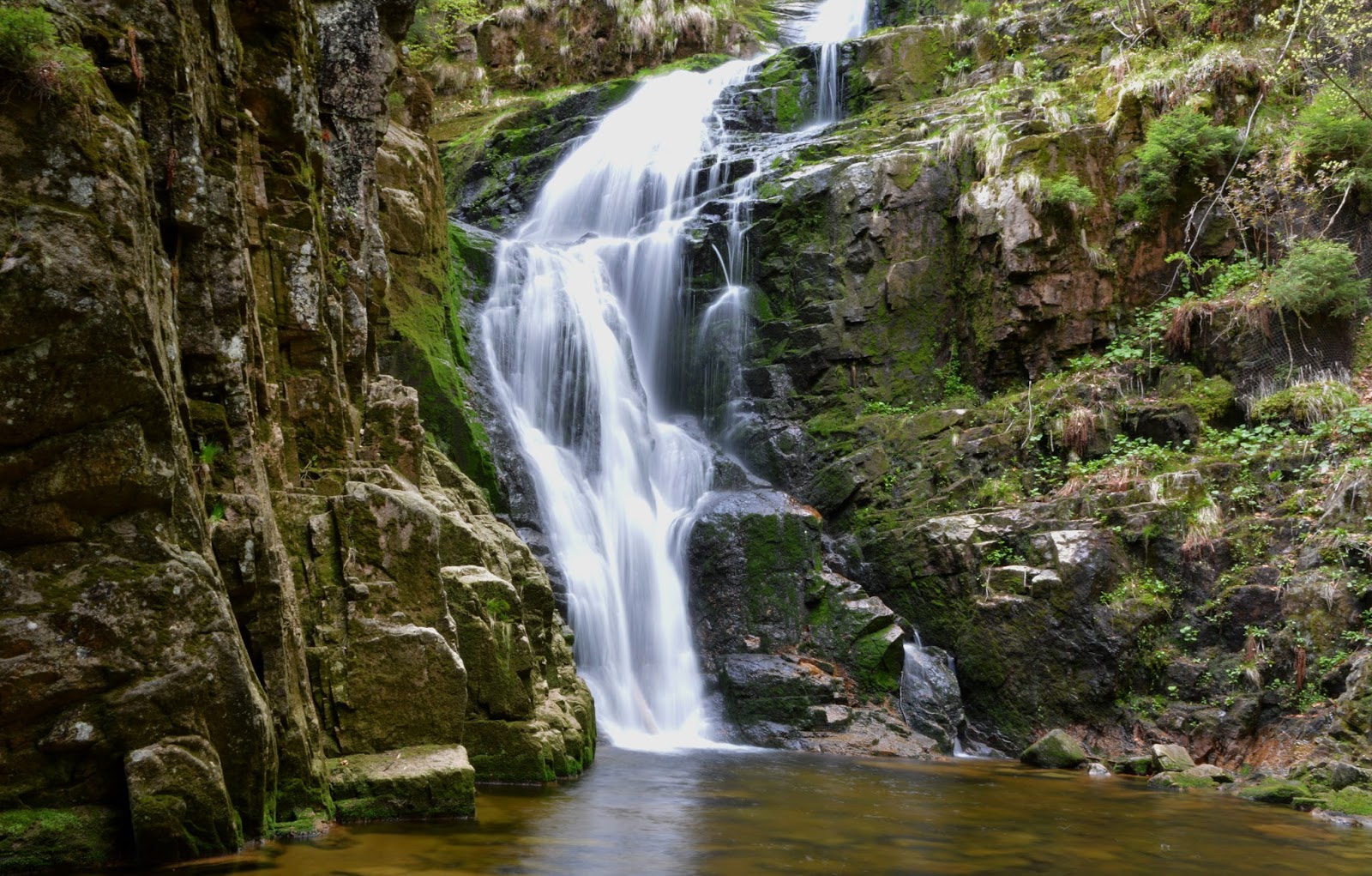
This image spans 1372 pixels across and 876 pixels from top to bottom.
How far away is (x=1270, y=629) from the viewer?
1172 centimetres

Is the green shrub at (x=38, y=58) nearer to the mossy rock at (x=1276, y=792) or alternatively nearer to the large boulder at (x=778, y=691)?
the large boulder at (x=778, y=691)

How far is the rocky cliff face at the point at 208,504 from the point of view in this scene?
4512mm

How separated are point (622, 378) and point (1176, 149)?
940 cm

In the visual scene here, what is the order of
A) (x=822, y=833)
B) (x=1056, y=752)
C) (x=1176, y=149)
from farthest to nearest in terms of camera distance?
(x=1176, y=149) → (x=1056, y=752) → (x=822, y=833)

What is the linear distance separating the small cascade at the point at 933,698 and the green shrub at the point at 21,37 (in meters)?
11.4

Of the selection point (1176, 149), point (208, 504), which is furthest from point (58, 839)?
point (1176, 149)

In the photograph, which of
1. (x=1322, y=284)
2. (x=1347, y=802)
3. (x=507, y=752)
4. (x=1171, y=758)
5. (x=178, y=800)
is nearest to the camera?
(x=178, y=800)

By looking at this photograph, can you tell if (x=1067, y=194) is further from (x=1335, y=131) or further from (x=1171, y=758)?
(x=1171, y=758)

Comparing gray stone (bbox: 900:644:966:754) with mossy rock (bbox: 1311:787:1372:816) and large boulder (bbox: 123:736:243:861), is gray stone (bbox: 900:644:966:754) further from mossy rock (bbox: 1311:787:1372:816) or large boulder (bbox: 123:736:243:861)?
large boulder (bbox: 123:736:243:861)

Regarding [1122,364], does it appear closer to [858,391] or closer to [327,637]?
[858,391]

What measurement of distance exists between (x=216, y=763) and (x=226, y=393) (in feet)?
7.14

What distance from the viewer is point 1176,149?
611 inches

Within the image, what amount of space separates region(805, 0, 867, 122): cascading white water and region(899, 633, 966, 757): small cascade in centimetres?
1348

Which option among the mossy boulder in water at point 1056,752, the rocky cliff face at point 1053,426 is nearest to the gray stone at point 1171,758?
the rocky cliff face at point 1053,426
